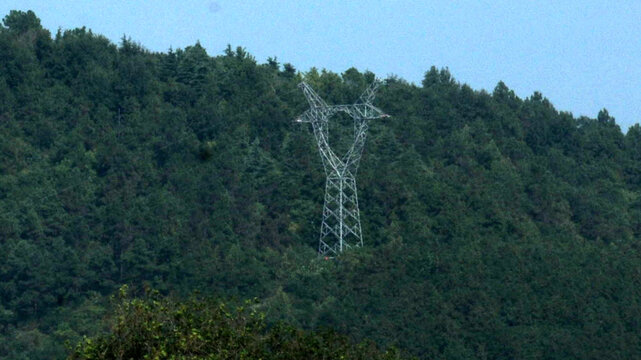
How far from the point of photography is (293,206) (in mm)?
98062

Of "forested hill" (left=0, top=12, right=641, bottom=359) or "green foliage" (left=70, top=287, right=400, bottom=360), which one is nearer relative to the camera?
"green foliage" (left=70, top=287, right=400, bottom=360)

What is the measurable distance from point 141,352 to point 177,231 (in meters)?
54.9

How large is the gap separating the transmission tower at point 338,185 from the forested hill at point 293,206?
4.00ft

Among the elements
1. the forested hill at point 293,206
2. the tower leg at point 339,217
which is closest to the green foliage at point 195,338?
the forested hill at point 293,206

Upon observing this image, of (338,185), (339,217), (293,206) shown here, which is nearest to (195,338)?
(339,217)

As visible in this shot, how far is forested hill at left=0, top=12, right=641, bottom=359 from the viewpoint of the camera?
84.8 meters

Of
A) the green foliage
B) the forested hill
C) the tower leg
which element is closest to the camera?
the green foliage

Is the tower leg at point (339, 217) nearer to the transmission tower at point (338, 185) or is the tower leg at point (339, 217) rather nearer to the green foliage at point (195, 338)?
the transmission tower at point (338, 185)

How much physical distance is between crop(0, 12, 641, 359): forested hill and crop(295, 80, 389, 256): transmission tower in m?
1.22

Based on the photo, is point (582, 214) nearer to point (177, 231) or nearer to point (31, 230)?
point (177, 231)

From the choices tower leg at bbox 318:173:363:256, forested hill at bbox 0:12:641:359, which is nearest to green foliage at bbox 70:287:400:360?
forested hill at bbox 0:12:641:359

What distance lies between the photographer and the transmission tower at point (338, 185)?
3629 inches

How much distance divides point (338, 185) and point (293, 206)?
4470 mm

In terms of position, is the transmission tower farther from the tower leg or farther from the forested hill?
the forested hill
